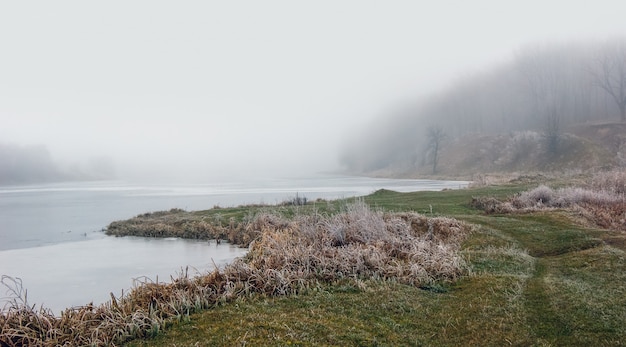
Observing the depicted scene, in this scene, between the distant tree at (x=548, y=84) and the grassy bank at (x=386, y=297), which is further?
the distant tree at (x=548, y=84)

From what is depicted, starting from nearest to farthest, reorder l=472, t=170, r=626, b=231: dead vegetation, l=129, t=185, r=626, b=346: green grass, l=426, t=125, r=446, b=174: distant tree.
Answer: l=129, t=185, r=626, b=346: green grass → l=472, t=170, r=626, b=231: dead vegetation → l=426, t=125, r=446, b=174: distant tree

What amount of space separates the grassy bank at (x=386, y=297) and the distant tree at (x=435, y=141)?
11411 cm

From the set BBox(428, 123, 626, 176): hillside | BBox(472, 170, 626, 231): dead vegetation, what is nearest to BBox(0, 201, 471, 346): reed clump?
BBox(472, 170, 626, 231): dead vegetation

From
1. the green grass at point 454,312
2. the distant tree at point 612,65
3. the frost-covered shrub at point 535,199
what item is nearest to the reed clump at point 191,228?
the frost-covered shrub at point 535,199

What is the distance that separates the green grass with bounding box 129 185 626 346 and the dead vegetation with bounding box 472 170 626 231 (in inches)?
324

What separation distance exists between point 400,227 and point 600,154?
92.0 meters

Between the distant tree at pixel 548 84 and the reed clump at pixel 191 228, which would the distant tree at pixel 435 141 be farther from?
the reed clump at pixel 191 228

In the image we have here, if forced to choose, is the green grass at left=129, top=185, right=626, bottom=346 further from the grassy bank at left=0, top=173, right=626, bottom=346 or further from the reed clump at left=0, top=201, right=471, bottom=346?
the reed clump at left=0, top=201, right=471, bottom=346

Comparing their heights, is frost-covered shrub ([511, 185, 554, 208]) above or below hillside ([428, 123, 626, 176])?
below

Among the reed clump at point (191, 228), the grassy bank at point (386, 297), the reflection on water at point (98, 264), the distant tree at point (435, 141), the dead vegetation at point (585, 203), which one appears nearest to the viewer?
the grassy bank at point (386, 297)

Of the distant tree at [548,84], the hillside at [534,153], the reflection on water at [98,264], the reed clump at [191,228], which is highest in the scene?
the distant tree at [548,84]

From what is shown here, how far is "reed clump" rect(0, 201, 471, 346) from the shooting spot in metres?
9.14

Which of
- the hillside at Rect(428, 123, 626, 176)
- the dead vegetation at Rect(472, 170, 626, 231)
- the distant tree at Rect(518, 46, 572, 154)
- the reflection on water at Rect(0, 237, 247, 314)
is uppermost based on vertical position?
the distant tree at Rect(518, 46, 572, 154)

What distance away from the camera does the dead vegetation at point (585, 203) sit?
71.7 feet
